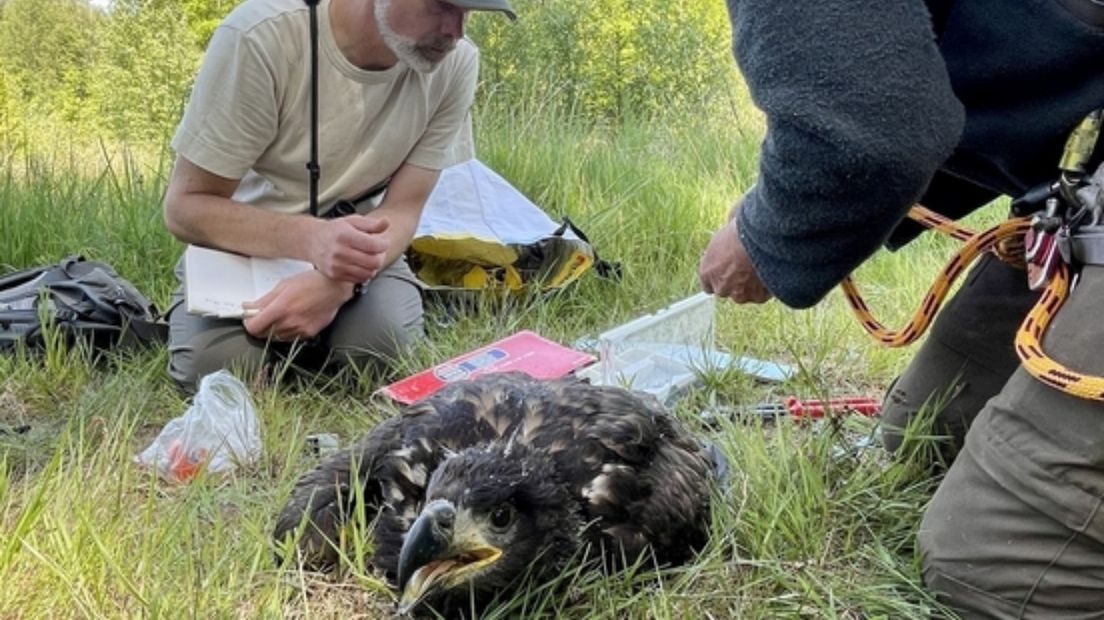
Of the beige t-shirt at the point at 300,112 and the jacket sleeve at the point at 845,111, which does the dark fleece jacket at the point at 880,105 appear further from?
the beige t-shirt at the point at 300,112

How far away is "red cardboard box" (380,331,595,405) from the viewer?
11.2ft

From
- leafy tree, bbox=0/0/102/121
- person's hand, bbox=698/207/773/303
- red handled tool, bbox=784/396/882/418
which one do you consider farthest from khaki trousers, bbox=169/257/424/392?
leafy tree, bbox=0/0/102/121

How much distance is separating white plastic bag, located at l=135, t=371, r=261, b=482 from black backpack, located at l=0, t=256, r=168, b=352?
676mm

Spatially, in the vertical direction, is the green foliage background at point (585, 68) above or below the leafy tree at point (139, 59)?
above

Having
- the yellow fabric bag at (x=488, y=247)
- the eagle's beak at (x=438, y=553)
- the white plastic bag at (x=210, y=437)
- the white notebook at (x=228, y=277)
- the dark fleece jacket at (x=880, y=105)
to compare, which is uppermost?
the dark fleece jacket at (x=880, y=105)

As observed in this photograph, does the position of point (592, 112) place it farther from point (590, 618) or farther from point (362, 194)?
Answer: point (590, 618)

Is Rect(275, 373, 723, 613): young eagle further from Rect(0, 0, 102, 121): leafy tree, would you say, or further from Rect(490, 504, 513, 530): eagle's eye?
Rect(0, 0, 102, 121): leafy tree

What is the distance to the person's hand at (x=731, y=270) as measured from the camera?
92.1 inches

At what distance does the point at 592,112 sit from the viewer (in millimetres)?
8188

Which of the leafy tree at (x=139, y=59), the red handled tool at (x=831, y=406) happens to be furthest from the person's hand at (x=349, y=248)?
the leafy tree at (x=139, y=59)

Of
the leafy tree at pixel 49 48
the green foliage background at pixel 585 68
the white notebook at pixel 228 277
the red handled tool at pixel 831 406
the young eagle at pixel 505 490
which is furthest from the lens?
the leafy tree at pixel 49 48

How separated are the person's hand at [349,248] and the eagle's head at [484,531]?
4.51 ft

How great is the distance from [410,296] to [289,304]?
0.50 metres

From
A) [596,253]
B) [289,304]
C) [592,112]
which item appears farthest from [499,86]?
[289,304]
